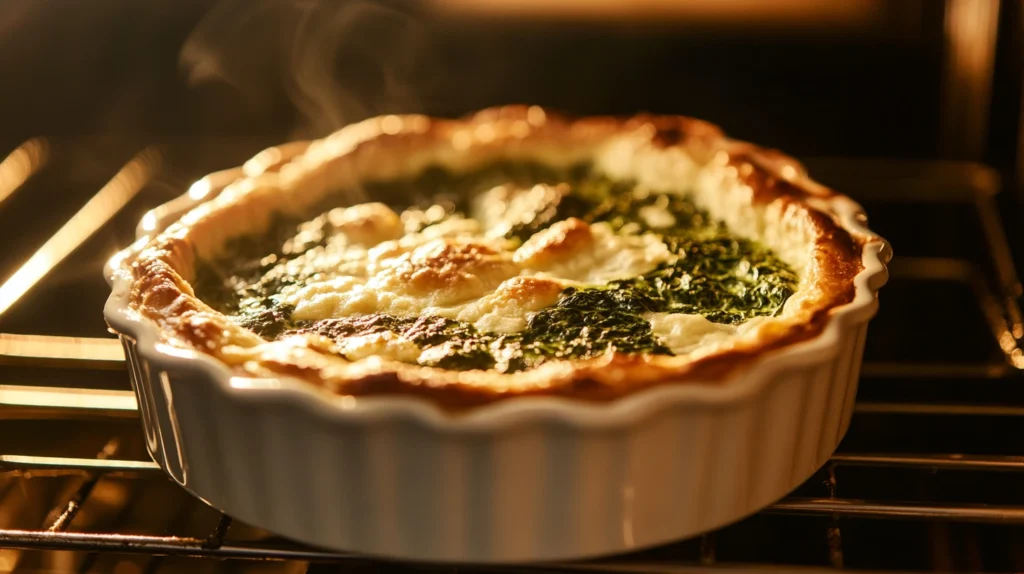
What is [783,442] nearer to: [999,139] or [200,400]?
[200,400]

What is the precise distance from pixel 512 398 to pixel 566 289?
0.50m

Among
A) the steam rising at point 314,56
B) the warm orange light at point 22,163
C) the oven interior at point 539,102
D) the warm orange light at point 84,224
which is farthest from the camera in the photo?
the steam rising at point 314,56

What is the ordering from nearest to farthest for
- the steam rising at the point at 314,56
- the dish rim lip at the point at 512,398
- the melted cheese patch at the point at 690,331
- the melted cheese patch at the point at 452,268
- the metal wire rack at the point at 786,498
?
the dish rim lip at the point at 512,398 → the metal wire rack at the point at 786,498 → the melted cheese patch at the point at 690,331 → the melted cheese patch at the point at 452,268 → the steam rising at the point at 314,56

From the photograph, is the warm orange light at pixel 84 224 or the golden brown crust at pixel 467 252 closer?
Result: the golden brown crust at pixel 467 252

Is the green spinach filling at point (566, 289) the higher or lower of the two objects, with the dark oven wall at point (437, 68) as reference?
lower

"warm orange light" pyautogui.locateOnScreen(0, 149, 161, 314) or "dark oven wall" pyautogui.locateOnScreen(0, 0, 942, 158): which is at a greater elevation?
"dark oven wall" pyautogui.locateOnScreen(0, 0, 942, 158)

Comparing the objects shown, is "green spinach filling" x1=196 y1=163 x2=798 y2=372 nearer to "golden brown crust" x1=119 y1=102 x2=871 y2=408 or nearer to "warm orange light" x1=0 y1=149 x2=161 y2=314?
"golden brown crust" x1=119 y1=102 x2=871 y2=408

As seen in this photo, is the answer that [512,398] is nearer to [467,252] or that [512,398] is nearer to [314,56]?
[467,252]

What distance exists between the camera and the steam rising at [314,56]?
302cm

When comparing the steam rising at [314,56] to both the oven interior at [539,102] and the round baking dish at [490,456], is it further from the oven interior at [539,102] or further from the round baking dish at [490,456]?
the round baking dish at [490,456]

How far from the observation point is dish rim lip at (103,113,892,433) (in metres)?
1.28

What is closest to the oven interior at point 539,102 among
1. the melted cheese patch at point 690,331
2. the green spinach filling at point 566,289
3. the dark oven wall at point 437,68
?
the dark oven wall at point 437,68

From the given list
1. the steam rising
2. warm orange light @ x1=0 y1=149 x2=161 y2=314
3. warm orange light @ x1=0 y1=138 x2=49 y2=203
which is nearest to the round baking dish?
warm orange light @ x1=0 y1=149 x2=161 y2=314

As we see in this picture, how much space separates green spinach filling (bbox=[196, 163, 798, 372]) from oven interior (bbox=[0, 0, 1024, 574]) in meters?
0.37
